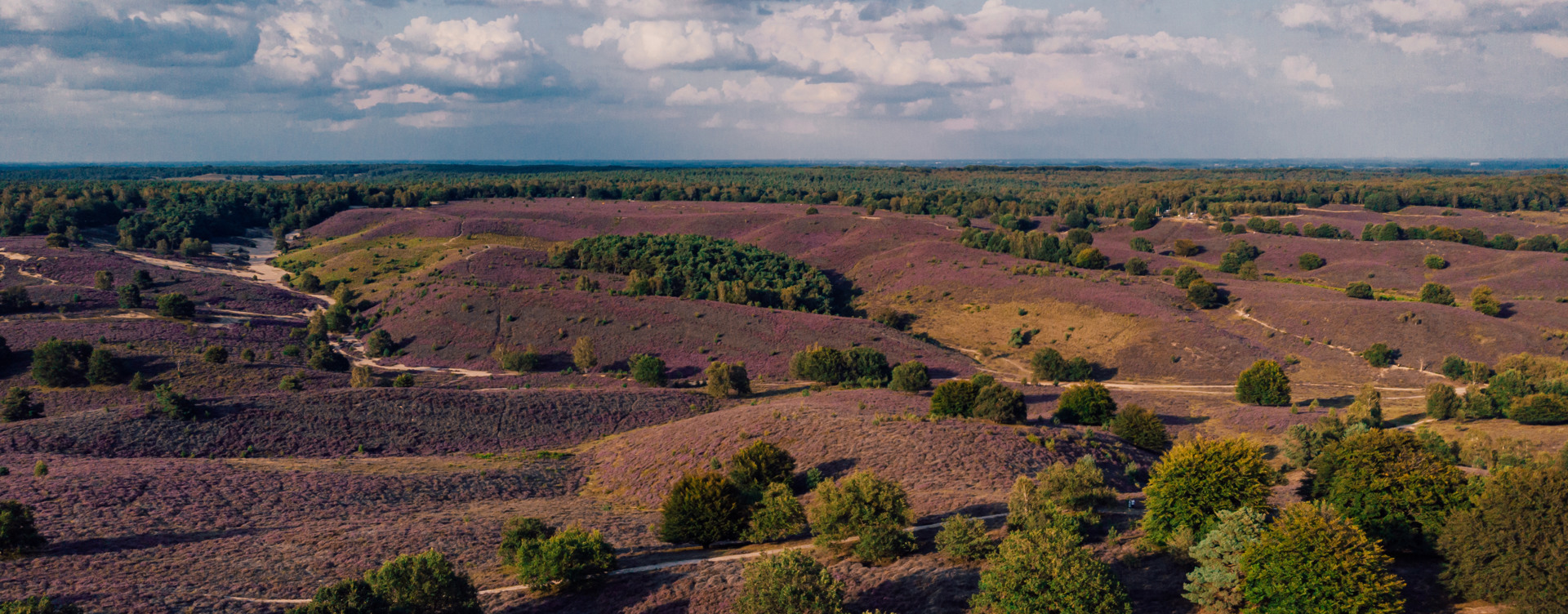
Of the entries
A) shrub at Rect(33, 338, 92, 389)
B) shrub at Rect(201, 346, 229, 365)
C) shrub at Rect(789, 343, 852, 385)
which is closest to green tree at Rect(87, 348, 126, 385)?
shrub at Rect(33, 338, 92, 389)

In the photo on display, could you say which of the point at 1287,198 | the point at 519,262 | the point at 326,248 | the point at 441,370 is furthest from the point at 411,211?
the point at 1287,198

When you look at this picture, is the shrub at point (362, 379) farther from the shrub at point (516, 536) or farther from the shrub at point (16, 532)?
the shrub at point (516, 536)

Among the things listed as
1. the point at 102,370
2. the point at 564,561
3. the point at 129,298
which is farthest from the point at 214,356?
the point at 564,561

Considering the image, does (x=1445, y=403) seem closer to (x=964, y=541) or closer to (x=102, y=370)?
(x=964, y=541)

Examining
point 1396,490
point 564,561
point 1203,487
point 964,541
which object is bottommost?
point 564,561

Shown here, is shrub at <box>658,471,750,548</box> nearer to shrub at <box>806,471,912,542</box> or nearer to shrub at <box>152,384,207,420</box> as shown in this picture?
shrub at <box>806,471,912,542</box>

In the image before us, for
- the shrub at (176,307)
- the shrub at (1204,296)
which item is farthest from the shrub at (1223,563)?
the shrub at (176,307)
